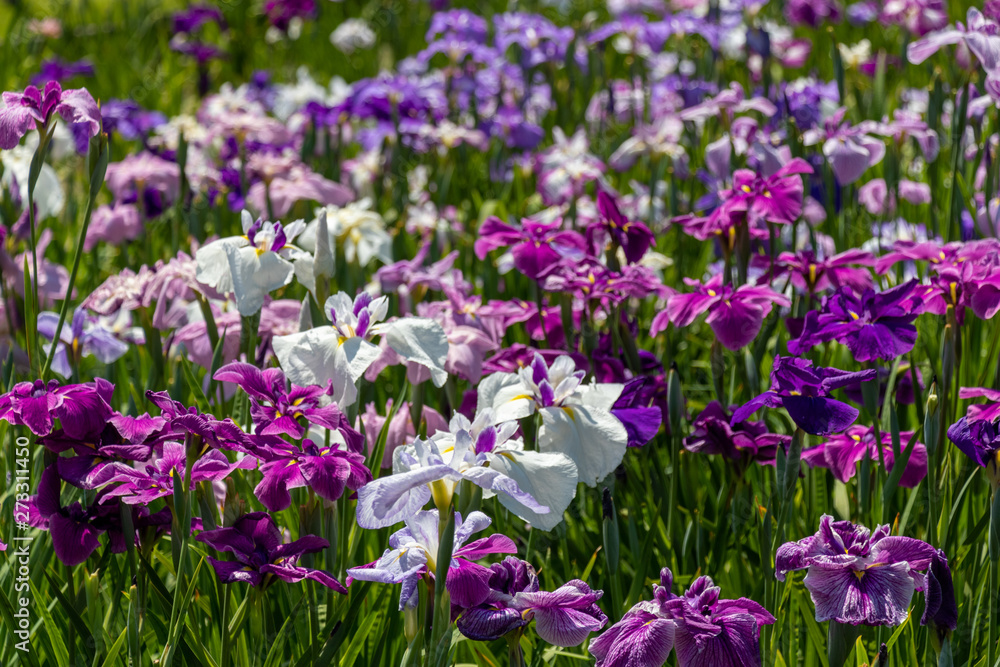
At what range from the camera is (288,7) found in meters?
6.40

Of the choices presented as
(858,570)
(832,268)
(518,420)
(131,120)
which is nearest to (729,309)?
(832,268)

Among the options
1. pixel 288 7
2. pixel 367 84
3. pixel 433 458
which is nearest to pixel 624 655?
pixel 433 458

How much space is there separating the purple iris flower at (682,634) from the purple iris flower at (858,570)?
0.12 metres

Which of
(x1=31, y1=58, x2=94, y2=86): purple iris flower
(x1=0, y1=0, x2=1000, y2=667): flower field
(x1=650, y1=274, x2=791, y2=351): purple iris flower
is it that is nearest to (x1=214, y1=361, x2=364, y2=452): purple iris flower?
(x1=0, y1=0, x2=1000, y2=667): flower field

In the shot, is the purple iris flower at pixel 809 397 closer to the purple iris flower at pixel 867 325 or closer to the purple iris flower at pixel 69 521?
the purple iris flower at pixel 867 325

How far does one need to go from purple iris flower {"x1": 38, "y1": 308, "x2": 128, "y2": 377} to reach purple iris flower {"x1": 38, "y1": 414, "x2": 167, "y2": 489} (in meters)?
0.91

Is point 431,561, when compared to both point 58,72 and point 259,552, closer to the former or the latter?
point 259,552

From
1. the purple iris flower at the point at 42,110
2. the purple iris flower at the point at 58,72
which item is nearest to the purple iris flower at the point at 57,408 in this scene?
the purple iris flower at the point at 42,110

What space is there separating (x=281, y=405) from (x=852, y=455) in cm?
111

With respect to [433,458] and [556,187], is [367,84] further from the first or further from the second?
[433,458]

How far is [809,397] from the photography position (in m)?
1.48

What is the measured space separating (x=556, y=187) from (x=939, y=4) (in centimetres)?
233

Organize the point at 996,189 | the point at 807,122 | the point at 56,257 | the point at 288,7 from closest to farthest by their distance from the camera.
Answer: the point at 996,189
the point at 807,122
the point at 56,257
the point at 288,7

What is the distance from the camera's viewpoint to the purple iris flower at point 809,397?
1435 millimetres
